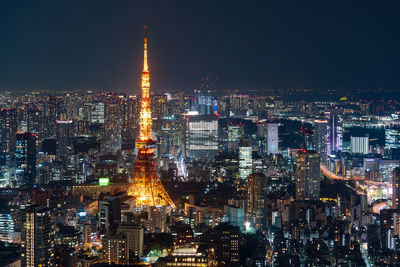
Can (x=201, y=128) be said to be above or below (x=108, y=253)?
above

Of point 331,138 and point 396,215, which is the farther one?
point 331,138

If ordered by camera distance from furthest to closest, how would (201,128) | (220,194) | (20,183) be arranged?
(201,128) < (20,183) < (220,194)

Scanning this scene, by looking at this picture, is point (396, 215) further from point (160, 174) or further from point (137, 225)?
point (160, 174)

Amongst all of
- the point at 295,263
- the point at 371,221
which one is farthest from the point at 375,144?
the point at 295,263

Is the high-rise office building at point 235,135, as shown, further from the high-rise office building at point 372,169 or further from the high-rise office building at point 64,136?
the high-rise office building at point 64,136

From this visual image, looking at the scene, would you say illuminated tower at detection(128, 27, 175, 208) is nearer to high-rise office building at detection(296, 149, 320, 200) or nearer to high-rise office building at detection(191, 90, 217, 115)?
high-rise office building at detection(296, 149, 320, 200)

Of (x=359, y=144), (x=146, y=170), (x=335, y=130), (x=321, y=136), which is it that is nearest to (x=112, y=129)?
(x=321, y=136)

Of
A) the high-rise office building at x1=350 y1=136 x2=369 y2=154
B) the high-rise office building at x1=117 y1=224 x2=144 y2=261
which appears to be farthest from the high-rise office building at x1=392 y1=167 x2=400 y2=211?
the high-rise office building at x1=350 y1=136 x2=369 y2=154
